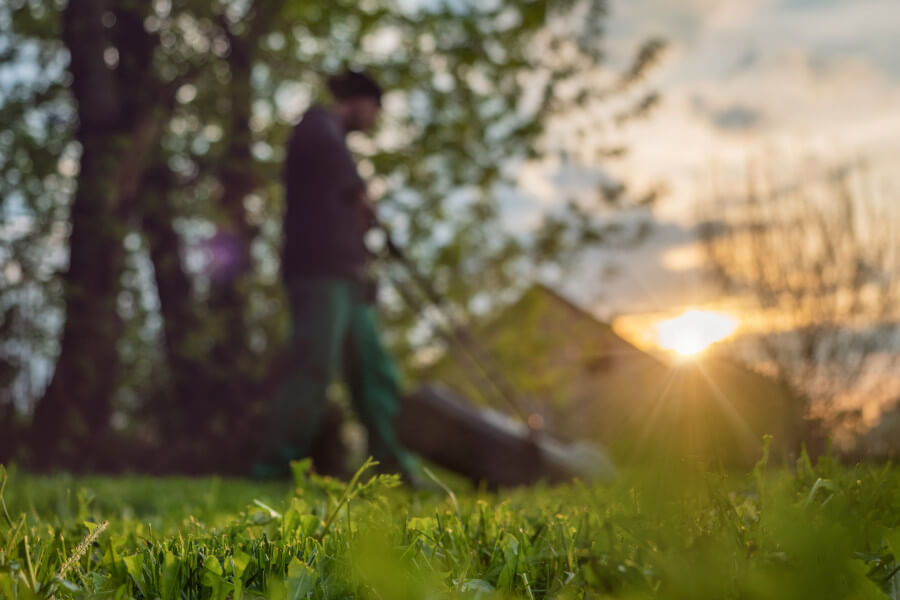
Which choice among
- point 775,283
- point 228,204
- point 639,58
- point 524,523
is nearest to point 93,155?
point 228,204

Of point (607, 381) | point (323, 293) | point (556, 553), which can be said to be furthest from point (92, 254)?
point (607, 381)

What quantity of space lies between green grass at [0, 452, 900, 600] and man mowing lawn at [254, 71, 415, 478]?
4.11 meters

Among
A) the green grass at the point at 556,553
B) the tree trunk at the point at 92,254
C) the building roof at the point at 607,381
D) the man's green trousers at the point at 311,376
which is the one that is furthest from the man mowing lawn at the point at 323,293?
the green grass at the point at 556,553

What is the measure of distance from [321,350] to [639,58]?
615cm

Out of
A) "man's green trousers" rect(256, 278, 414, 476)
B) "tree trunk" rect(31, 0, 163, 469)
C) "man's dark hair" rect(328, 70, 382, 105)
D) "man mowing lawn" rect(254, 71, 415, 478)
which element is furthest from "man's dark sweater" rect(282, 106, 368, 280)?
"tree trunk" rect(31, 0, 163, 469)

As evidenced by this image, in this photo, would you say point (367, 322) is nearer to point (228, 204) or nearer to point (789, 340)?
point (228, 204)

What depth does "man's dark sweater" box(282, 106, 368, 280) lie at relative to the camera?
5.70 m

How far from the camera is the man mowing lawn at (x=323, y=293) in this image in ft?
18.5

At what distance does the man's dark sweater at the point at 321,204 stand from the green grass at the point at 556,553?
423 cm

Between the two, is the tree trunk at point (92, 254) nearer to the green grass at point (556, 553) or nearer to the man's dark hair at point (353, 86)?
the man's dark hair at point (353, 86)

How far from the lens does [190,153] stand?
9312 millimetres

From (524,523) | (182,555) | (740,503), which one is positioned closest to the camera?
(182,555)

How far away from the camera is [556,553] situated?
3.92 ft

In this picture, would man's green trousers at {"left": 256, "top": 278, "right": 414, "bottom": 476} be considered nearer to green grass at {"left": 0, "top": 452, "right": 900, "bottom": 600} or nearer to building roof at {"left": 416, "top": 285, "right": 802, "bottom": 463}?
building roof at {"left": 416, "top": 285, "right": 802, "bottom": 463}
